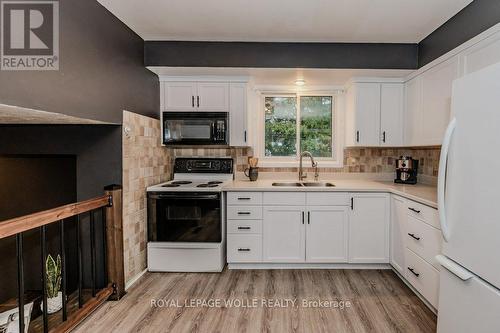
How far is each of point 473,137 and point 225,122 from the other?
7.25 feet

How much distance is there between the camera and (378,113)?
10.5 ft

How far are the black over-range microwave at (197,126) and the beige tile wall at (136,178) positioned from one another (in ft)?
0.60

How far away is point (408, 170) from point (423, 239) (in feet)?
3.84

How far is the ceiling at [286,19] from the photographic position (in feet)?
7.11

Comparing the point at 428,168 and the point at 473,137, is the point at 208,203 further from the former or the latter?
the point at 428,168

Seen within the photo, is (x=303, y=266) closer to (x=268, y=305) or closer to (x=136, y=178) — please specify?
(x=268, y=305)

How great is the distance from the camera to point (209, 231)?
286 cm

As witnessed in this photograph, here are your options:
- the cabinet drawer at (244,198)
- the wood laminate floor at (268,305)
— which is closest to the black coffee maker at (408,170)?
the wood laminate floor at (268,305)

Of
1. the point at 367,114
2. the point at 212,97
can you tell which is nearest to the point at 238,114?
the point at 212,97

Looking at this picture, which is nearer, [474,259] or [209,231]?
[474,259]

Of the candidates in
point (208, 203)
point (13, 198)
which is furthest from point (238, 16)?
point (13, 198)

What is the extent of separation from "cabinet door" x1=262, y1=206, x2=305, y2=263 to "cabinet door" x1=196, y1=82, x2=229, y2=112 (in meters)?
1.25

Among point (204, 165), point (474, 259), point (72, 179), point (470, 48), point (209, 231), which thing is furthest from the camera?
point (204, 165)

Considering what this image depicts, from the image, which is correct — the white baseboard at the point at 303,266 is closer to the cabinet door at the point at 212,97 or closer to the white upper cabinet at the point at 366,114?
the white upper cabinet at the point at 366,114
